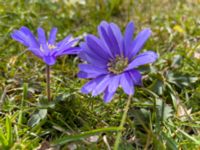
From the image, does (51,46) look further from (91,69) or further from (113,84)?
(113,84)

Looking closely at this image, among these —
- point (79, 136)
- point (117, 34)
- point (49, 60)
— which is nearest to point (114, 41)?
point (117, 34)

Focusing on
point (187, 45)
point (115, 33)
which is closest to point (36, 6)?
point (187, 45)

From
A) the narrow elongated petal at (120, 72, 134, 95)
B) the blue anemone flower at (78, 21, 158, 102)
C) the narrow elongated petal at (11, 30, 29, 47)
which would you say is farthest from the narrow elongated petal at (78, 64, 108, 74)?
the narrow elongated petal at (11, 30, 29, 47)

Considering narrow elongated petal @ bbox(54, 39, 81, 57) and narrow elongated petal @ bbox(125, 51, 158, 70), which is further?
narrow elongated petal @ bbox(54, 39, 81, 57)

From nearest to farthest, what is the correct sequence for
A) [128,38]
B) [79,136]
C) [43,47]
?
1. [79,136]
2. [128,38]
3. [43,47]

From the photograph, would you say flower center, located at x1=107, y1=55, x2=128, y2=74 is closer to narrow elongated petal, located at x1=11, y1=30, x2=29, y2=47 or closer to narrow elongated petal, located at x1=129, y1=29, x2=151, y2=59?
narrow elongated petal, located at x1=129, y1=29, x2=151, y2=59

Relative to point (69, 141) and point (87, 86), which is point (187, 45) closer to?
point (87, 86)
